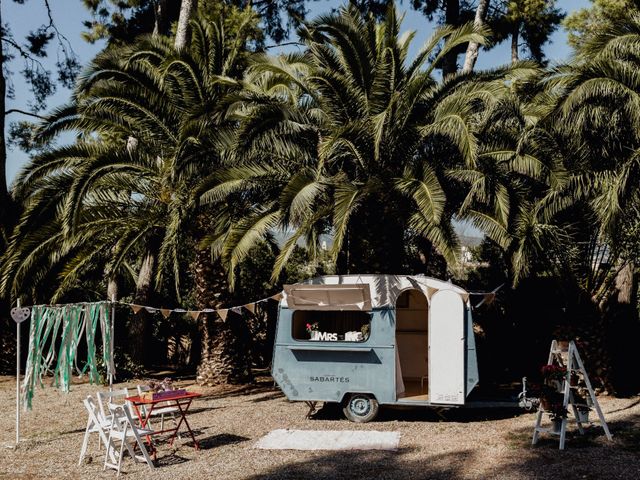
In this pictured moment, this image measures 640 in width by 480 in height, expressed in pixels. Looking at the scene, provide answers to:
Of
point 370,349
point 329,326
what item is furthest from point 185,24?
point 370,349

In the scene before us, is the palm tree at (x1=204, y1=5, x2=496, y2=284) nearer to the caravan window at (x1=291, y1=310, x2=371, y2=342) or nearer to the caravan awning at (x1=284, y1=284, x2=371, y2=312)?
the caravan awning at (x1=284, y1=284, x2=371, y2=312)

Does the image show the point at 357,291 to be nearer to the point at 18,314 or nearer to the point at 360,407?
the point at 360,407

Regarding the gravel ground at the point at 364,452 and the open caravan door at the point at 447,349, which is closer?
the gravel ground at the point at 364,452

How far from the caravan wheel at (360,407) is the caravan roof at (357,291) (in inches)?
59.2

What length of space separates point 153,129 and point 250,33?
8.52 m

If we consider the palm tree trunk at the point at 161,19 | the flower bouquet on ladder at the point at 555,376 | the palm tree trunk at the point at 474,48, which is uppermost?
the palm tree trunk at the point at 161,19

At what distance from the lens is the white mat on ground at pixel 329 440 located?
29.6ft

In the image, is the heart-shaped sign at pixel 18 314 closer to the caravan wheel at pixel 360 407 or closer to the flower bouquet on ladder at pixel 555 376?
the caravan wheel at pixel 360 407

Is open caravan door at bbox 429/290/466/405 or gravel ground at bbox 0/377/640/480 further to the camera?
open caravan door at bbox 429/290/466/405

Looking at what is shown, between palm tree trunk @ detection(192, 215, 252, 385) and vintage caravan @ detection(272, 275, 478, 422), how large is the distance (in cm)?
409

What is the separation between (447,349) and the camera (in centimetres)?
1035

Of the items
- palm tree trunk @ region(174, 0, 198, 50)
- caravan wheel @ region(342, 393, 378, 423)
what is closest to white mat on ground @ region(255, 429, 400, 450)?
caravan wheel @ region(342, 393, 378, 423)

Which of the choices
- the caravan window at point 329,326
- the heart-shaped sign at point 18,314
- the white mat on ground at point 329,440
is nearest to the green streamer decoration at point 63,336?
the heart-shaped sign at point 18,314

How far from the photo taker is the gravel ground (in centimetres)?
773
